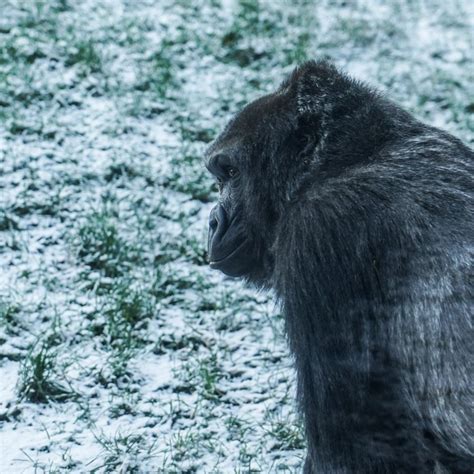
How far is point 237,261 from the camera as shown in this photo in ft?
12.9

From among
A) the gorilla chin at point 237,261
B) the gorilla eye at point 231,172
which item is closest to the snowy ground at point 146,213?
the gorilla chin at point 237,261

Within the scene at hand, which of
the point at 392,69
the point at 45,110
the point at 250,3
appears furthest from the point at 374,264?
the point at 250,3

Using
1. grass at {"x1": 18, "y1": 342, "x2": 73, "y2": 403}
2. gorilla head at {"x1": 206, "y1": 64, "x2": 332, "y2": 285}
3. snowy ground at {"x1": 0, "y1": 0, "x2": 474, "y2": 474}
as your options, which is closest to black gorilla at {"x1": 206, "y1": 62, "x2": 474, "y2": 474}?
gorilla head at {"x1": 206, "y1": 64, "x2": 332, "y2": 285}

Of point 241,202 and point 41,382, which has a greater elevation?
point 241,202

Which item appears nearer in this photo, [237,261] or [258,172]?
[258,172]

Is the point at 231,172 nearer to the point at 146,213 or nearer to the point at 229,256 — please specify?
the point at 229,256

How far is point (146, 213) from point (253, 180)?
2.14 metres

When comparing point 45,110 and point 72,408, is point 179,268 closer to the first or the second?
point 72,408

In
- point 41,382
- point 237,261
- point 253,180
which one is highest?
point 253,180

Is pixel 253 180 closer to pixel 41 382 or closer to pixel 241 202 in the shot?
pixel 241 202

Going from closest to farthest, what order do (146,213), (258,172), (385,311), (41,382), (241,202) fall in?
(385,311) → (258,172) → (241,202) → (41,382) → (146,213)

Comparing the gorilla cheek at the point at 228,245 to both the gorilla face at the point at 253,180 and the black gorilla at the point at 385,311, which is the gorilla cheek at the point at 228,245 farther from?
the black gorilla at the point at 385,311

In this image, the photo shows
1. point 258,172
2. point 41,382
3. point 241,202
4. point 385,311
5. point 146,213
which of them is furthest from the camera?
point 146,213

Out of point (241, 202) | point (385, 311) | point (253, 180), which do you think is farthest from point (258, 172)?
point (385, 311)
